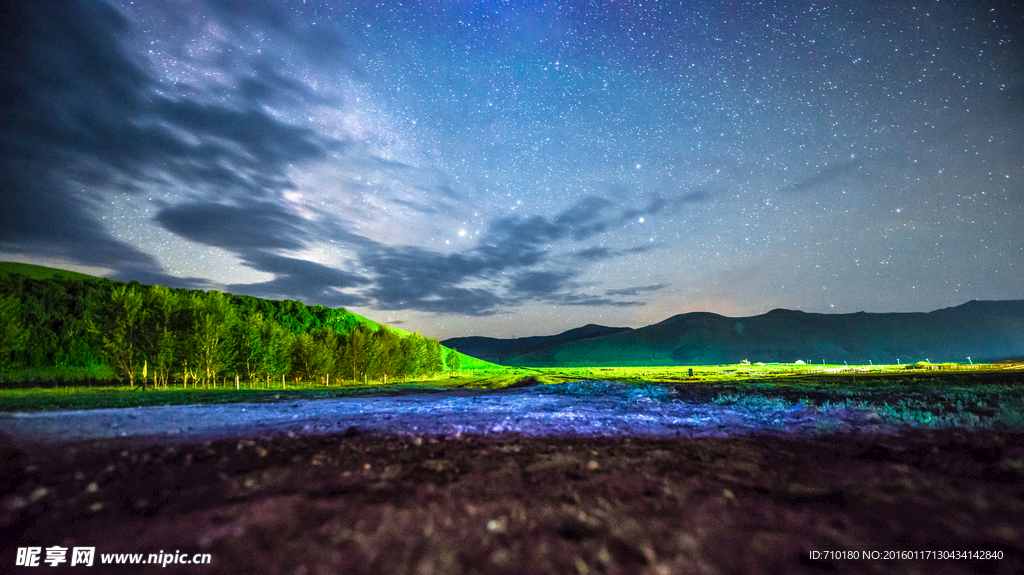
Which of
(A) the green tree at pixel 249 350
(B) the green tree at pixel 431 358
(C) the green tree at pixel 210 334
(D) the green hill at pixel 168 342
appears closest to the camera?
(D) the green hill at pixel 168 342

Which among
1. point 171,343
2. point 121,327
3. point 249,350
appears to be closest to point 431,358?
point 249,350

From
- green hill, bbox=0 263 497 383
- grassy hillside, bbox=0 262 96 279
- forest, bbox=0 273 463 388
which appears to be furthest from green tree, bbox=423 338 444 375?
grassy hillside, bbox=0 262 96 279

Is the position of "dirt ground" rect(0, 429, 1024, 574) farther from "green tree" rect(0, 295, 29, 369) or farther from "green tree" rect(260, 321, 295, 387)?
"green tree" rect(0, 295, 29, 369)

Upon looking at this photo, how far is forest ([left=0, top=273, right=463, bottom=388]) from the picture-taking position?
5688 cm

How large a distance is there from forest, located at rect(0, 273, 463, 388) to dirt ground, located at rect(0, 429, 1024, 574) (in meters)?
67.0

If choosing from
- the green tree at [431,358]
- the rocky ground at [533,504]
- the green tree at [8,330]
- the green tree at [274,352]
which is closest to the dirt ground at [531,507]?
the rocky ground at [533,504]

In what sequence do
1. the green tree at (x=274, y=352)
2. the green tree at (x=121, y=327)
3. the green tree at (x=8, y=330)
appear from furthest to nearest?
the green tree at (x=274, y=352)
the green tree at (x=121, y=327)
the green tree at (x=8, y=330)

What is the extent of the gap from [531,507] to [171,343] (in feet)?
255

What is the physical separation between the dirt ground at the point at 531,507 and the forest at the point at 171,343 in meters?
67.0

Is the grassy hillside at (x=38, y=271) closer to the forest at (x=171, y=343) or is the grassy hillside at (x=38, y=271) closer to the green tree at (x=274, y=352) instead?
the forest at (x=171, y=343)

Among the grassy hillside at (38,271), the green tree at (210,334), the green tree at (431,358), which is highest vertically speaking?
the grassy hillside at (38,271)

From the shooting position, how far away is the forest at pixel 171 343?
187 ft

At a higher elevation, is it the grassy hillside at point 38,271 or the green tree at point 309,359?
the grassy hillside at point 38,271

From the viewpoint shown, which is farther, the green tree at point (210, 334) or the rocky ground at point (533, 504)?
the green tree at point (210, 334)
